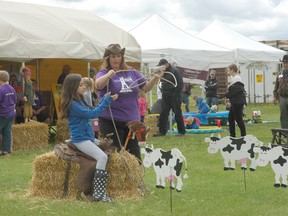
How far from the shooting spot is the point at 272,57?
20484 mm

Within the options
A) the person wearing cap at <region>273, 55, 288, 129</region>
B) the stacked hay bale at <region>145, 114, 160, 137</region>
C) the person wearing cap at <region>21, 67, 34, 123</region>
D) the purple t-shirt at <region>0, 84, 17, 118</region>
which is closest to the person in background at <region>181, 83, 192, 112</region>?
the stacked hay bale at <region>145, 114, 160, 137</region>

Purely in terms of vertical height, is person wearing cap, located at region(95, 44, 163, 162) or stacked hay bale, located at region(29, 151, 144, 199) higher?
person wearing cap, located at region(95, 44, 163, 162)

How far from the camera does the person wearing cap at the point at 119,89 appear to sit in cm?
693

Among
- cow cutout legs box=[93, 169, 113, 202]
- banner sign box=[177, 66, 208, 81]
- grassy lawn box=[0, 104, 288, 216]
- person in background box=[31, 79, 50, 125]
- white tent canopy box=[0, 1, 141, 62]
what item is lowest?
grassy lawn box=[0, 104, 288, 216]

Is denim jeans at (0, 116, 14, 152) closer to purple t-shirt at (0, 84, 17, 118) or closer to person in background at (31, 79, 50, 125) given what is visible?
purple t-shirt at (0, 84, 17, 118)

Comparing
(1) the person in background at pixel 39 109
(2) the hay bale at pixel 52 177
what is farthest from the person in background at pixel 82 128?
(1) the person in background at pixel 39 109

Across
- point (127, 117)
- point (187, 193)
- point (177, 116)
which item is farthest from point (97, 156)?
point (177, 116)

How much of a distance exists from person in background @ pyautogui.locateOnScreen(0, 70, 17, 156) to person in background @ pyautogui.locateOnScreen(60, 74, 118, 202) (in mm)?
4829

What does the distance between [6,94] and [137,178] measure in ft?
16.6

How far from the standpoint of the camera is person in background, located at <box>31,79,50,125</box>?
14551 mm

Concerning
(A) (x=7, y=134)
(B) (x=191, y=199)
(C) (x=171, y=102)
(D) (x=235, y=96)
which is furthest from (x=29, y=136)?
(B) (x=191, y=199)

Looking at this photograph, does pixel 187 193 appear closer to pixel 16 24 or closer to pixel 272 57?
pixel 16 24

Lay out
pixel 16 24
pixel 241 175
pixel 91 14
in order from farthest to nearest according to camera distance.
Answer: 1. pixel 91 14
2. pixel 16 24
3. pixel 241 175

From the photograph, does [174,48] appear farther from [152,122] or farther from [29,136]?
[29,136]
